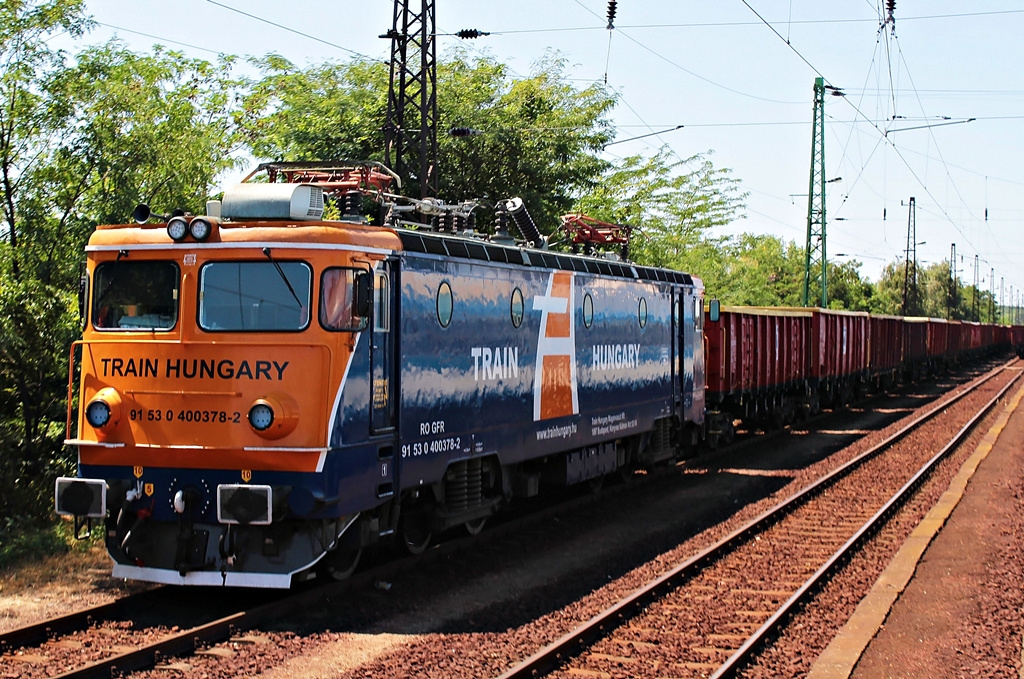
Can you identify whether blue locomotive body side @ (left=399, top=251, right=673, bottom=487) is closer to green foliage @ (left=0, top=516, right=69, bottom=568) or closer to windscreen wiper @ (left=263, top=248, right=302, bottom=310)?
windscreen wiper @ (left=263, top=248, right=302, bottom=310)

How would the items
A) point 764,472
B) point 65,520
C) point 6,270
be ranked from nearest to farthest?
point 65,520
point 6,270
point 764,472

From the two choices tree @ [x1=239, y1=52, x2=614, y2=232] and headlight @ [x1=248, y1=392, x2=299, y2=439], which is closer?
headlight @ [x1=248, y1=392, x2=299, y2=439]

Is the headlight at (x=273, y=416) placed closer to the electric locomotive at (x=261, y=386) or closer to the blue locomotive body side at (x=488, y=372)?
the electric locomotive at (x=261, y=386)

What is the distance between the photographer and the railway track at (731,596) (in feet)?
26.2

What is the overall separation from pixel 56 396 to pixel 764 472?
1132cm

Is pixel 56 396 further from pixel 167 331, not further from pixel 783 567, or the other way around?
pixel 783 567

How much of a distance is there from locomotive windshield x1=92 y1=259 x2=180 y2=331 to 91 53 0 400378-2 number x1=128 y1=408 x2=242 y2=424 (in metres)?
0.68

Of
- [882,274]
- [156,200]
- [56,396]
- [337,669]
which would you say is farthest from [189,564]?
[882,274]

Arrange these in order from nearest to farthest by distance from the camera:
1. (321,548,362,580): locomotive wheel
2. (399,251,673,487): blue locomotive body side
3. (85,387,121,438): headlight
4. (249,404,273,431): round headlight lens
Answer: (249,404,273,431): round headlight lens, (85,387,121,438): headlight, (321,548,362,580): locomotive wheel, (399,251,673,487): blue locomotive body side

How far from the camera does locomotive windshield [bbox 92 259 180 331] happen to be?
9.20 m

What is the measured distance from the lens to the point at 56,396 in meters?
13.6

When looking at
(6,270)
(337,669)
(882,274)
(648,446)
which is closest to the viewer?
(337,669)

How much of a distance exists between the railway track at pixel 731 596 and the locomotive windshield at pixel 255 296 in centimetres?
327

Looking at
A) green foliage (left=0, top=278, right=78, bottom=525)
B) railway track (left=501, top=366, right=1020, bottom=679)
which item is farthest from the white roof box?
green foliage (left=0, top=278, right=78, bottom=525)
